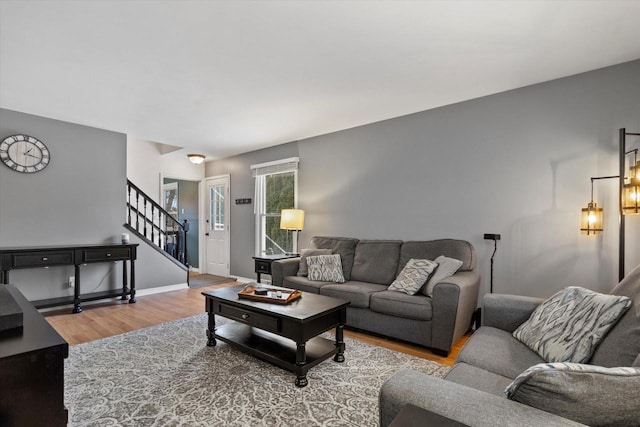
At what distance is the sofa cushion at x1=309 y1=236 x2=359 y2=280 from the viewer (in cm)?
407

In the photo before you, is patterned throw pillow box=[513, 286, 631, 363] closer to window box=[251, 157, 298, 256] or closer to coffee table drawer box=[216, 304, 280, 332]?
coffee table drawer box=[216, 304, 280, 332]

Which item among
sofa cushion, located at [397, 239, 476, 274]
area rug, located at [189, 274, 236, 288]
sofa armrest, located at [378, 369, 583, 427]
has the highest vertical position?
sofa cushion, located at [397, 239, 476, 274]

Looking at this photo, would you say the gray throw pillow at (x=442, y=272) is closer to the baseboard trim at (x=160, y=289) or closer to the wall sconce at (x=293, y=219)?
the wall sconce at (x=293, y=219)

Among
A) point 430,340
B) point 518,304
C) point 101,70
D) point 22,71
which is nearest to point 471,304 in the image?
point 430,340

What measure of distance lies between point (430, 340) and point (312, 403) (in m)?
1.31

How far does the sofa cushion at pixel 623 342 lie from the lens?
1.28 meters

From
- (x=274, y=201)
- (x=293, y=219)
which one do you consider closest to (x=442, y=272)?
(x=293, y=219)

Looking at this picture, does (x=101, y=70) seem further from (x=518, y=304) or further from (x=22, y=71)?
(x=518, y=304)

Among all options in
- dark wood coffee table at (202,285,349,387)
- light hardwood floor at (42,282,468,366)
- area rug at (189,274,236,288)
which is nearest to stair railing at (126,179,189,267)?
area rug at (189,274,236,288)

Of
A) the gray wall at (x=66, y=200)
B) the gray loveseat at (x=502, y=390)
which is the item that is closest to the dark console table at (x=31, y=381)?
the gray loveseat at (x=502, y=390)

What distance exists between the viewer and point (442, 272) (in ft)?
10.2

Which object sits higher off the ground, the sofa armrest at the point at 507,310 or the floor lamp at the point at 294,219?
the floor lamp at the point at 294,219

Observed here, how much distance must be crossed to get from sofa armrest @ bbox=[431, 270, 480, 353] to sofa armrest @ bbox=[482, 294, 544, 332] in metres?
0.47

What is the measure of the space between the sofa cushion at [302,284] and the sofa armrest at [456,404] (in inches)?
97.9
